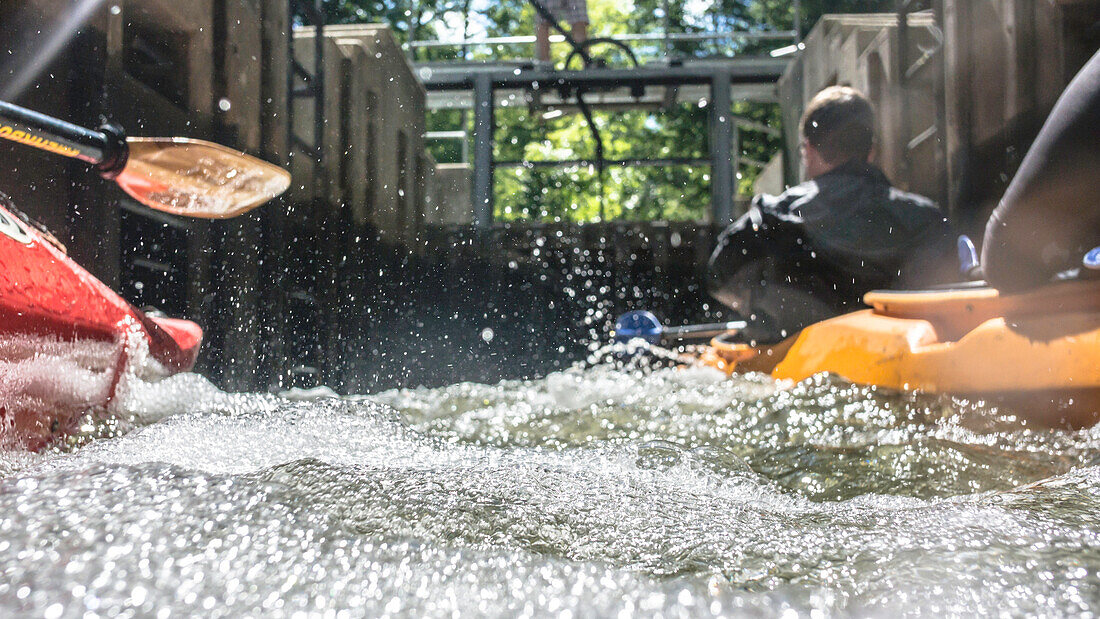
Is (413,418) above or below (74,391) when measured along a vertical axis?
below

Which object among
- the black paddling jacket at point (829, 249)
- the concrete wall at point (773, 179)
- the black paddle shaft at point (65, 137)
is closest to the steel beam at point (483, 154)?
the black paddling jacket at point (829, 249)

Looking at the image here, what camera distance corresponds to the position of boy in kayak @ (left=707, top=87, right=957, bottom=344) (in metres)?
3.01

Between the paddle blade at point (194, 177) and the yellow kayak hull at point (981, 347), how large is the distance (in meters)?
1.75

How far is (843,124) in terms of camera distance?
318 centimetres

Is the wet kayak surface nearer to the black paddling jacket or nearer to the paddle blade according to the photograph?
the paddle blade

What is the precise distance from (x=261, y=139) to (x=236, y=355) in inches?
42.3

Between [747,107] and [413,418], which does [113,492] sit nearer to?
[413,418]

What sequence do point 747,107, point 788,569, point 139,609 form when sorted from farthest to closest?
1. point 747,107
2. point 788,569
3. point 139,609

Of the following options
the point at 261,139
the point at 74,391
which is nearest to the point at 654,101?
the point at 261,139

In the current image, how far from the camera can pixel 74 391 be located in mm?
1501

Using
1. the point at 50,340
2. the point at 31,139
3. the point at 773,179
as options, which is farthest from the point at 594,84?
the point at 50,340

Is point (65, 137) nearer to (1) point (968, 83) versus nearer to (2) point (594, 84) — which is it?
(1) point (968, 83)

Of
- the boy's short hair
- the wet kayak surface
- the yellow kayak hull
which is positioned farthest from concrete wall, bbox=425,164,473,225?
the wet kayak surface

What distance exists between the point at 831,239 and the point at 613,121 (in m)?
11.4
